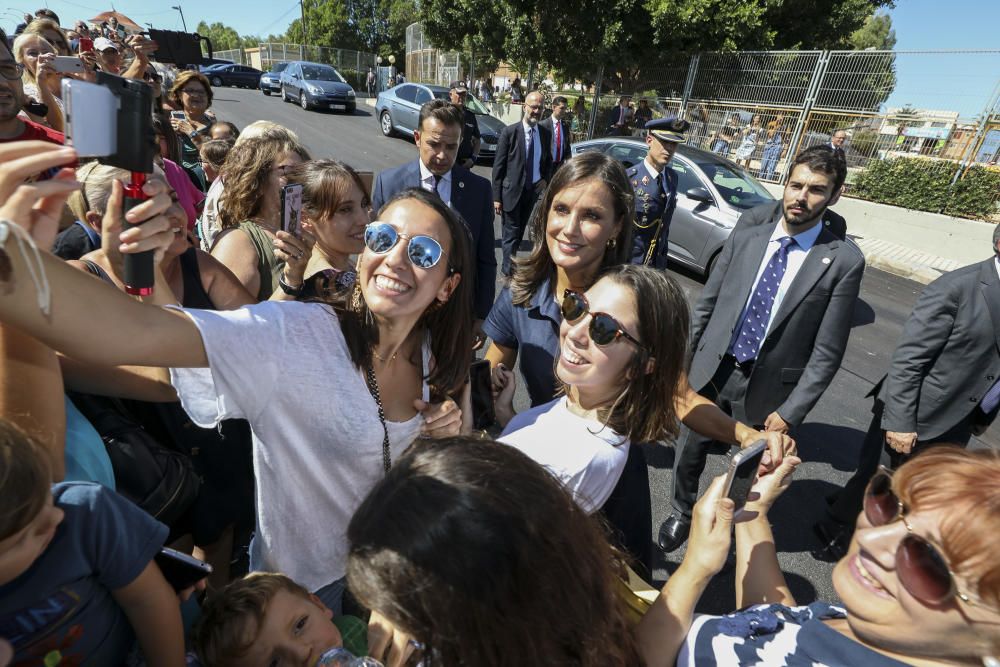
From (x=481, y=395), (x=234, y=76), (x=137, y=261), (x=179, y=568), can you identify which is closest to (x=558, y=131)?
(x=481, y=395)

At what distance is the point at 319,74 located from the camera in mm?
19719

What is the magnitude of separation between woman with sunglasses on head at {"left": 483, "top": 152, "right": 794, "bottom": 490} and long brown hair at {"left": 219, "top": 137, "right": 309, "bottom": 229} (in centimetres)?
146

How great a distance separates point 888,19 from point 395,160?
200 ft

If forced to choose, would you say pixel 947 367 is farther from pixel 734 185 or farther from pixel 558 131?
pixel 558 131

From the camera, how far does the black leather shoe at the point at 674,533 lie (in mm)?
2824

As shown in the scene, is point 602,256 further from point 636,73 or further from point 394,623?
point 636,73

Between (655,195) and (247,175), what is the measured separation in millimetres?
3323

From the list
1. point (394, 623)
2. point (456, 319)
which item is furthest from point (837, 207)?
point (394, 623)

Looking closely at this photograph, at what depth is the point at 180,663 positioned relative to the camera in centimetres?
119

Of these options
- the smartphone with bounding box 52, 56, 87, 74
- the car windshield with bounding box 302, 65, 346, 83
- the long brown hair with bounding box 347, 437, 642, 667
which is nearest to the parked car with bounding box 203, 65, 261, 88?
the car windshield with bounding box 302, 65, 346, 83

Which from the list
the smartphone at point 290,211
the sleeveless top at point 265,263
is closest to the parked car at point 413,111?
the sleeveless top at point 265,263

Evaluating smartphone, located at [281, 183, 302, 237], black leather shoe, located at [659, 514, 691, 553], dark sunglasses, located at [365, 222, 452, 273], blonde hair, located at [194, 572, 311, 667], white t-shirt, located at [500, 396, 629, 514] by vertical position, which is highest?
dark sunglasses, located at [365, 222, 452, 273]

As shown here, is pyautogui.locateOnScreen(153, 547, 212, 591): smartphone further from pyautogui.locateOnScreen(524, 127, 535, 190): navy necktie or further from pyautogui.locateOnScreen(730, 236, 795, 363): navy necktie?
pyautogui.locateOnScreen(524, 127, 535, 190): navy necktie

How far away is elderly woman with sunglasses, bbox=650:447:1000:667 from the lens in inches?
34.1
